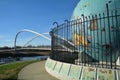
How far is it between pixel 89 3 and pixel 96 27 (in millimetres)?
1600

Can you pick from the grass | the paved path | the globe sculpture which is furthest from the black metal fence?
the grass

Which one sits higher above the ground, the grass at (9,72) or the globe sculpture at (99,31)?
the globe sculpture at (99,31)

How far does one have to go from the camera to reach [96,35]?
11.3 meters

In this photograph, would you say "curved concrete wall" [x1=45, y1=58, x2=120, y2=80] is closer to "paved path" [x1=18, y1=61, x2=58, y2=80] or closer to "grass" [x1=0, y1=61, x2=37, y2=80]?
"paved path" [x1=18, y1=61, x2=58, y2=80]

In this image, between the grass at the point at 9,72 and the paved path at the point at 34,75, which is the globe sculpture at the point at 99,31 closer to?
the paved path at the point at 34,75

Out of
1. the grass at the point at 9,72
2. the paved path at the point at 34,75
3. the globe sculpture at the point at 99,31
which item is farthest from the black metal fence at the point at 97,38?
the grass at the point at 9,72

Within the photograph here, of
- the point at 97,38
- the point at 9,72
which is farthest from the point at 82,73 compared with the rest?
the point at 9,72

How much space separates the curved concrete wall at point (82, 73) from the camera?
8.42 metres

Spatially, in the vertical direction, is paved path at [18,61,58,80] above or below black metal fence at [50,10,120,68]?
below

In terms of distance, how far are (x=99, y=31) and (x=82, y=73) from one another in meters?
2.64

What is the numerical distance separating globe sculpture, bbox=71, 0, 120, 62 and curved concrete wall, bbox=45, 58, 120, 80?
1.43 m

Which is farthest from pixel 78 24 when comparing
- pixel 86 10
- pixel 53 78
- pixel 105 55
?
pixel 53 78

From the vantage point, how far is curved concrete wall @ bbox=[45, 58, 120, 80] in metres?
8.42

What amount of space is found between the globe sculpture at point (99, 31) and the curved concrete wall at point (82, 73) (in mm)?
1434
